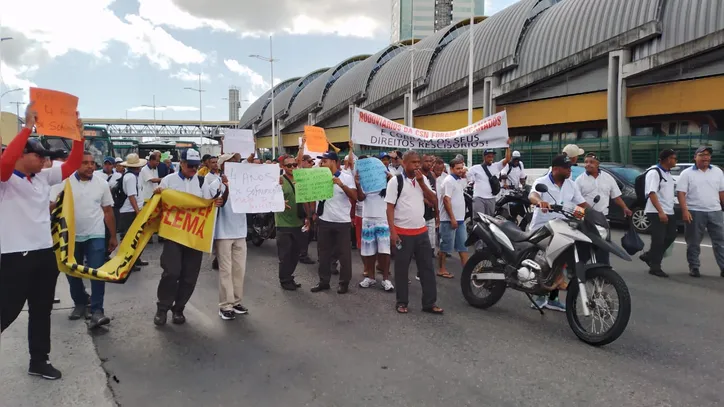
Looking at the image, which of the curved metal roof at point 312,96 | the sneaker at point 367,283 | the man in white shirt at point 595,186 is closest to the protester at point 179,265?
the sneaker at point 367,283

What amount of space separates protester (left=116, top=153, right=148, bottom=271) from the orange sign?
2920mm

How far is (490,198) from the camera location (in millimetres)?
8969

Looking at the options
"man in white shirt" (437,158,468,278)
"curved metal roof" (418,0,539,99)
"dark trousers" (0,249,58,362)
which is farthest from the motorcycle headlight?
"curved metal roof" (418,0,539,99)

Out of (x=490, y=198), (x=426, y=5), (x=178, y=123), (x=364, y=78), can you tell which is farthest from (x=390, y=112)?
(x=426, y=5)

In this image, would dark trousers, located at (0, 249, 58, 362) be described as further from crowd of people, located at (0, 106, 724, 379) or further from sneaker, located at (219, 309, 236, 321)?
sneaker, located at (219, 309, 236, 321)

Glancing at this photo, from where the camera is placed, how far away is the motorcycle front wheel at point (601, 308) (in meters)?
4.51

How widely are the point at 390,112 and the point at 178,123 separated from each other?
59.9 m

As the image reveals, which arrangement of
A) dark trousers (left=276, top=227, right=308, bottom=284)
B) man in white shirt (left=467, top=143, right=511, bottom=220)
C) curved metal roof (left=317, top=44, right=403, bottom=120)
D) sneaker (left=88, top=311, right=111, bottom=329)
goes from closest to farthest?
sneaker (left=88, top=311, right=111, bottom=329)
dark trousers (left=276, top=227, right=308, bottom=284)
man in white shirt (left=467, top=143, right=511, bottom=220)
curved metal roof (left=317, top=44, right=403, bottom=120)

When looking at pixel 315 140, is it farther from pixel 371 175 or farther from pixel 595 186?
pixel 595 186

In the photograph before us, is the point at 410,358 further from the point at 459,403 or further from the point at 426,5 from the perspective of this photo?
the point at 426,5

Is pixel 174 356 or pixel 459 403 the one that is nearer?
pixel 459 403

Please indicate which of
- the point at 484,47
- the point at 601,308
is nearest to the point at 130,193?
the point at 601,308

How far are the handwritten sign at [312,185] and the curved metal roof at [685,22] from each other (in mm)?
22240

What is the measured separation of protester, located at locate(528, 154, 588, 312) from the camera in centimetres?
589
